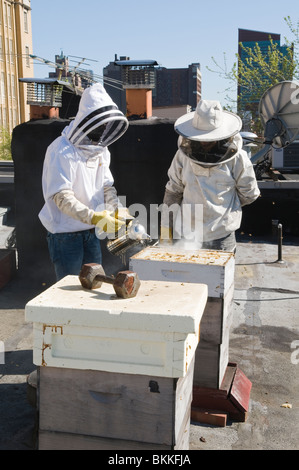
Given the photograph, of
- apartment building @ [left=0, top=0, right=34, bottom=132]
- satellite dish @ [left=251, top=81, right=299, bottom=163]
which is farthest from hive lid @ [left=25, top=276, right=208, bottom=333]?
apartment building @ [left=0, top=0, right=34, bottom=132]

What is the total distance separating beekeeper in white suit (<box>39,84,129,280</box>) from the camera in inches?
113

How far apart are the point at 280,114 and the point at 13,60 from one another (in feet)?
146

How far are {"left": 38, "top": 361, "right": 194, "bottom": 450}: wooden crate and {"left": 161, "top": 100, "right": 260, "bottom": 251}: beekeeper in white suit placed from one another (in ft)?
5.02

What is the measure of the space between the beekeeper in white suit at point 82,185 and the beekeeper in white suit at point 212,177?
0.45 meters

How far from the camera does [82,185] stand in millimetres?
3020

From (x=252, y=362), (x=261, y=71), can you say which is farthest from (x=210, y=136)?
(x=261, y=71)

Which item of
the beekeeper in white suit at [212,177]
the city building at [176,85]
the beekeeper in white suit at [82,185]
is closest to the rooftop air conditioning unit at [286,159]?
the beekeeper in white suit at [212,177]

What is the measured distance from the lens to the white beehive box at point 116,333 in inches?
67.3

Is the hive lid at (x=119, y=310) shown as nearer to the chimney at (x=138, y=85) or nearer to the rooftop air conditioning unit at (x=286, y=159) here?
the chimney at (x=138, y=85)

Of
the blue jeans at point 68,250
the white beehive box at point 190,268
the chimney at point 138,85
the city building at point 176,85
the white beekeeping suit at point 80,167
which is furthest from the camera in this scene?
the city building at point 176,85

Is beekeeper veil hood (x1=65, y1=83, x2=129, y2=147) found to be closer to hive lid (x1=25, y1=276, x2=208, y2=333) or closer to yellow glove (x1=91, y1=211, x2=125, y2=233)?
yellow glove (x1=91, y1=211, x2=125, y2=233)

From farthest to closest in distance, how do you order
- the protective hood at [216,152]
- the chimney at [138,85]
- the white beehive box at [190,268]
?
1. the chimney at [138,85]
2. the protective hood at [216,152]
3. the white beehive box at [190,268]
